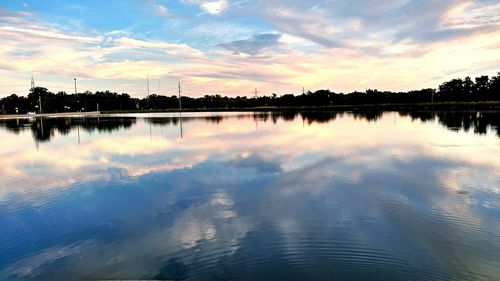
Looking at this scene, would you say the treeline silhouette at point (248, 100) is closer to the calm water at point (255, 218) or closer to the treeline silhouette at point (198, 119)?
the treeline silhouette at point (198, 119)

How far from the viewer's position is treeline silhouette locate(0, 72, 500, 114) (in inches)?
3034

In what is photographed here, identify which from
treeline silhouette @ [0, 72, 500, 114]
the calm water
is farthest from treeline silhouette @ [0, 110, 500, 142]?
treeline silhouette @ [0, 72, 500, 114]

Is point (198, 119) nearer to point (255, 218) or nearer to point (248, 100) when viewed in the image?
point (255, 218)

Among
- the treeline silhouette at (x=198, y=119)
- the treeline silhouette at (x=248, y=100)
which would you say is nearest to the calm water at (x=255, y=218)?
the treeline silhouette at (x=198, y=119)

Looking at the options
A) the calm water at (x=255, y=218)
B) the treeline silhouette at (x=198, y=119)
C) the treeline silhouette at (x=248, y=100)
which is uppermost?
the treeline silhouette at (x=248, y=100)

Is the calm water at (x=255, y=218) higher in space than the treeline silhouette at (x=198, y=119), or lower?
lower

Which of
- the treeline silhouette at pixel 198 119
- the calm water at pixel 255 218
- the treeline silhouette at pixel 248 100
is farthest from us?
the treeline silhouette at pixel 248 100

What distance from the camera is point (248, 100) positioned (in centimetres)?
11394

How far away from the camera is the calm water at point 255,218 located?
4.59 meters

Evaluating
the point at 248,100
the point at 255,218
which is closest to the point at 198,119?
the point at 255,218

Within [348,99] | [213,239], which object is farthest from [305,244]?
[348,99]

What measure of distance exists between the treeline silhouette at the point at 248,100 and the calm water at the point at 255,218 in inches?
2827

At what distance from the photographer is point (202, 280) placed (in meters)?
4.25

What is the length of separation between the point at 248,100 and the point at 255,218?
10839 cm
